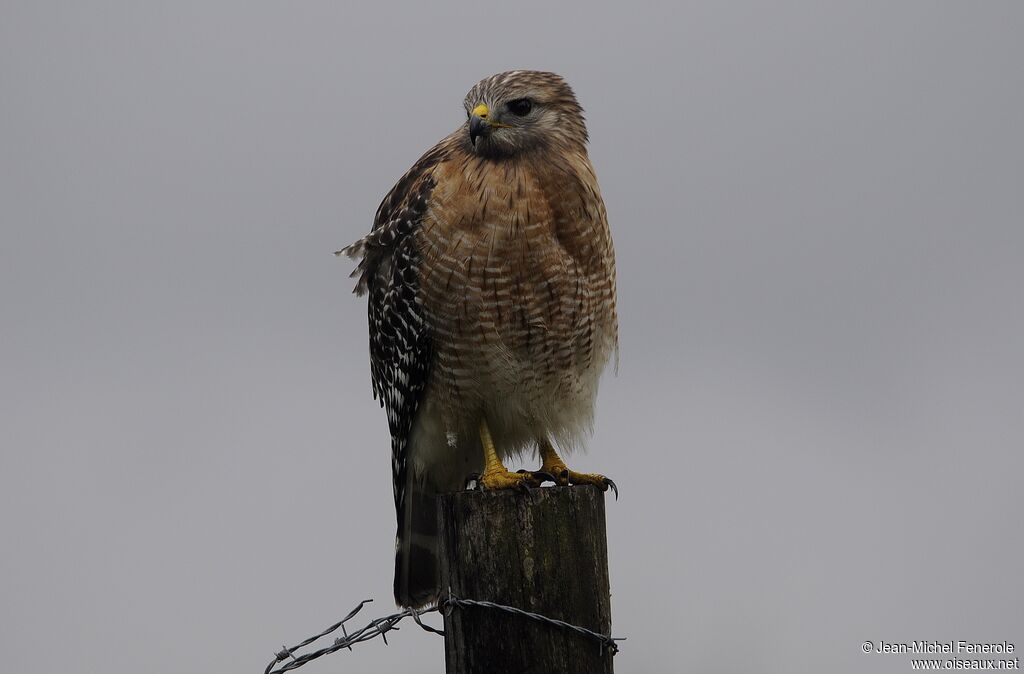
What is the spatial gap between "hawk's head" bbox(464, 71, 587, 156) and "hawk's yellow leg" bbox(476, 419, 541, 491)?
1.53 metres

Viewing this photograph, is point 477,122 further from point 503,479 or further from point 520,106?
point 503,479

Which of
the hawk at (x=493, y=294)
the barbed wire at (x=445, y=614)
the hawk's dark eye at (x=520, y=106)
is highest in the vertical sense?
the hawk's dark eye at (x=520, y=106)

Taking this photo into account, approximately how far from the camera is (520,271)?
19.1ft

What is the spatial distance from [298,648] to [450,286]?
2141 mm

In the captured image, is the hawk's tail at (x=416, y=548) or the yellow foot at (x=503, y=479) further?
the hawk's tail at (x=416, y=548)

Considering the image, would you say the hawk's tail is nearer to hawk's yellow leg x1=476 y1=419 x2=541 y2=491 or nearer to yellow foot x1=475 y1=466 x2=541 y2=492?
hawk's yellow leg x1=476 y1=419 x2=541 y2=491

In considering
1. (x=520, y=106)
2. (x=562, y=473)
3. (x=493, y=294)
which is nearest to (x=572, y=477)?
(x=562, y=473)

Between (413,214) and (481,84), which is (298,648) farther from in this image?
(481,84)

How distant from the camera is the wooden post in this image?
14.5ft

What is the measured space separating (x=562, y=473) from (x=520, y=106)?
1.94 metres

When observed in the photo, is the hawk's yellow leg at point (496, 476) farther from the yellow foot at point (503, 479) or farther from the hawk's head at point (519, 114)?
the hawk's head at point (519, 114)

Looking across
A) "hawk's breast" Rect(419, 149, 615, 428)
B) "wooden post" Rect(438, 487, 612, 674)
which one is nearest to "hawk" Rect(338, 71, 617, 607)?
"hawk's breast" Rect(419, 149, 615, 428)

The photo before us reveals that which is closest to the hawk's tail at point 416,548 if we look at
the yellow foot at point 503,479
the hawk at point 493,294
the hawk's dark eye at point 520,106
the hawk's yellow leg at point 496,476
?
the hawk at point 493,294

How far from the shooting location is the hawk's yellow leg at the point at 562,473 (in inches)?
231
